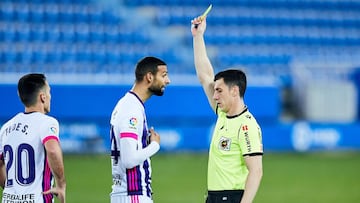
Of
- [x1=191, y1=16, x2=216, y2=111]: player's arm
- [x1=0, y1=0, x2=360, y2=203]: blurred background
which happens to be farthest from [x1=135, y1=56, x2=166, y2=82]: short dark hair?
[x1=0, y1=0, x2=360, y2=203]: blurred background

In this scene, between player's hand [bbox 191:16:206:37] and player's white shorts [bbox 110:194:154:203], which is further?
player's hand [bbox 191:16:206:37]

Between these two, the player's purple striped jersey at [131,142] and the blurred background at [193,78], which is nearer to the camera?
the player's purple striped jersey at [131,142]

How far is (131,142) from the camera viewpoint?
719 cm

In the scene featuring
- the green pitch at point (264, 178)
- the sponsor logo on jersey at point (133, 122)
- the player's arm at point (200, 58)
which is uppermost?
the green pitch at point (264, 178)

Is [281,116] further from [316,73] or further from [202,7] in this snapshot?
[202,7]

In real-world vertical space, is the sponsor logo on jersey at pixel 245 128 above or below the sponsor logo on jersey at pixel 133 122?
below

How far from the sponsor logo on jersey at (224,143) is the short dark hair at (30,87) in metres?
1.54

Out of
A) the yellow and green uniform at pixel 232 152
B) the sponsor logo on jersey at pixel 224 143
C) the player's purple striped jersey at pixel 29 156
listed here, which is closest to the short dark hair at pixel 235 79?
the yellow and green uniform at pixel 232 152

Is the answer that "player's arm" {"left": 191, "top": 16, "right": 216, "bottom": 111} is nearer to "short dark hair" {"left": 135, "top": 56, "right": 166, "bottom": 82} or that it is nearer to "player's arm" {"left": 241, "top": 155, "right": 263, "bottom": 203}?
"short dark hair" {"left": 135, "top": 56, "right": 166, "bottom": 82}

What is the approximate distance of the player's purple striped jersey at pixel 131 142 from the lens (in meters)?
7.23

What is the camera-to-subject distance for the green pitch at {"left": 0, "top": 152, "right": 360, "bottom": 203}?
14.1m

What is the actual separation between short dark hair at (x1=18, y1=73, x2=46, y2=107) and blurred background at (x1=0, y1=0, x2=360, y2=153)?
1038 centimetres

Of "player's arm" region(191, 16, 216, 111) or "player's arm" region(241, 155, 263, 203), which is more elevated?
"player's arm" region(191, 16, 216, 111)

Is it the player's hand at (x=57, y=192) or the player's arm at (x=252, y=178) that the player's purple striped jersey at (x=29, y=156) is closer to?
the player's hand at (x=57, y=192)
